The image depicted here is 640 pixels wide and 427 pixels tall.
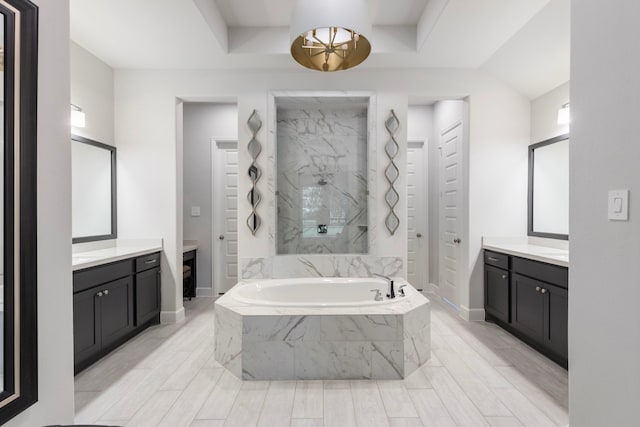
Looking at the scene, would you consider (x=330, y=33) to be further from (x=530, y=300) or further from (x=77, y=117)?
(x=530, y=300)

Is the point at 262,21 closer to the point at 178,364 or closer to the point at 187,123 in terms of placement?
the point at 187,123

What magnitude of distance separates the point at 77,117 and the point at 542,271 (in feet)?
13.0

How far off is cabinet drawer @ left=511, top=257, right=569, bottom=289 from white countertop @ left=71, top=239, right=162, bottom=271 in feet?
A: 10.4

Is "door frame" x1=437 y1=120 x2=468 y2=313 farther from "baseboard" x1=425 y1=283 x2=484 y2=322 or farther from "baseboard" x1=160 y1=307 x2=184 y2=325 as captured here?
"baseboard" x1=160 y1=307 x2=184 y2=325

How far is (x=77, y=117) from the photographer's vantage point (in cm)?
285

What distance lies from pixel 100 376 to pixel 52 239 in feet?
5.16

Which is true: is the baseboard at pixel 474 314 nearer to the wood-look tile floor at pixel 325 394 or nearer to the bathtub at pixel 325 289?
the wood-look tile floor at pixel 325 394

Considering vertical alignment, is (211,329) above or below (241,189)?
below

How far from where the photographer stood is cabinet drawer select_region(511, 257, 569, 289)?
7.76ft

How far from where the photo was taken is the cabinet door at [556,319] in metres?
2.33

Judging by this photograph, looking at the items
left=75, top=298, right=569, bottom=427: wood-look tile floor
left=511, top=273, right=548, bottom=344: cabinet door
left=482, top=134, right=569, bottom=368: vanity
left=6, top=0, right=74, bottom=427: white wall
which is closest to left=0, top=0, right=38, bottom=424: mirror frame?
left=6, top=0, right=74, bottom=427: white wall

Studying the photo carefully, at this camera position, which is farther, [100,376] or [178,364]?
[178,364]

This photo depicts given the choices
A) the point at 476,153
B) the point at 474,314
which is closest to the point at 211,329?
the point at 474,314

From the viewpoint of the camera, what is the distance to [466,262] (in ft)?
11.6
